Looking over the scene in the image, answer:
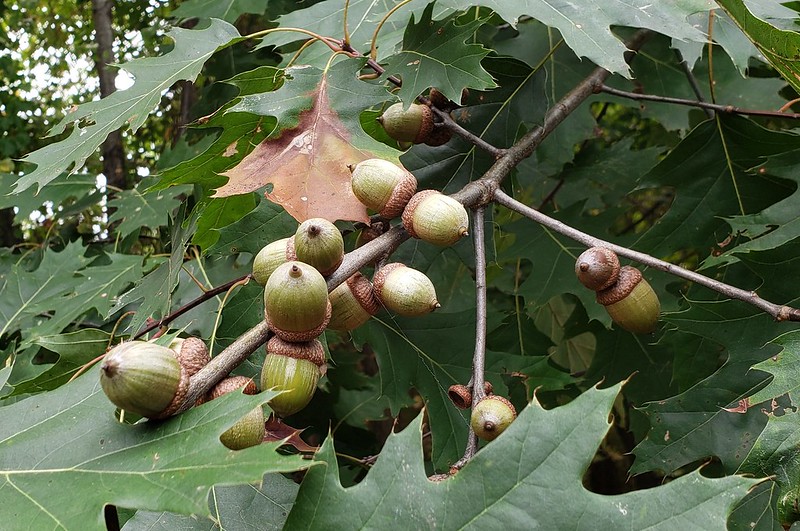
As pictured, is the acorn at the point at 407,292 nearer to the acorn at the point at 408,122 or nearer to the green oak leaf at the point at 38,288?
the acorn at the point at 408,122

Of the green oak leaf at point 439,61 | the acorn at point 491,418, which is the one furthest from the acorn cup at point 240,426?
the green oak leaf at point 439,61

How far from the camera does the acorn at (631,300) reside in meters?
1.20

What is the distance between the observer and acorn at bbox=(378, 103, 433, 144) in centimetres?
142

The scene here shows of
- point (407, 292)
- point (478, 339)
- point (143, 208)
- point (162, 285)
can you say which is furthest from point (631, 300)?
point (143, 208)

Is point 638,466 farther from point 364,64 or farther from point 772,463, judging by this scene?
point 364,64

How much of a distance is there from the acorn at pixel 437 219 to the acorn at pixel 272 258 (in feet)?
0.63

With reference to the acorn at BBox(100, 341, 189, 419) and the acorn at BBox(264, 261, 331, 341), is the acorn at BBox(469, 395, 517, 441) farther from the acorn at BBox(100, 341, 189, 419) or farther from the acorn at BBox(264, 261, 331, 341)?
the acorn at BBox(100, 341, 189, 419)

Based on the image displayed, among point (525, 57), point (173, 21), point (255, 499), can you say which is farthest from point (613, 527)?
point (173, 21)

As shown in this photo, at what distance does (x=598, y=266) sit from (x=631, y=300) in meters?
0.11

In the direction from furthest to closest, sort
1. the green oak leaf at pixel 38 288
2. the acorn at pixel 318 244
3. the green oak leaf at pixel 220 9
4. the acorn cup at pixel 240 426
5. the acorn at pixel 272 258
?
the green oak leaf at pixel 220 9, the green oak leaf at pixel 38 288, the acorn at pixel 272 258, the acorn at pixel 318 244, the acorn cup at pixel 240 426

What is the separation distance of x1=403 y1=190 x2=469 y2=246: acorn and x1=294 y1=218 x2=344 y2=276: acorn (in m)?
0.16

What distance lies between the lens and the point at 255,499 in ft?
3.61

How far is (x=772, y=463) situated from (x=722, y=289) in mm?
246

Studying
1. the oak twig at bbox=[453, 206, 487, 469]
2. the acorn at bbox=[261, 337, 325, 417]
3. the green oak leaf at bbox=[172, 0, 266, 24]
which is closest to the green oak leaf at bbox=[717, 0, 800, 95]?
the oak twig at bbox=[453, 206, 487, 469]
